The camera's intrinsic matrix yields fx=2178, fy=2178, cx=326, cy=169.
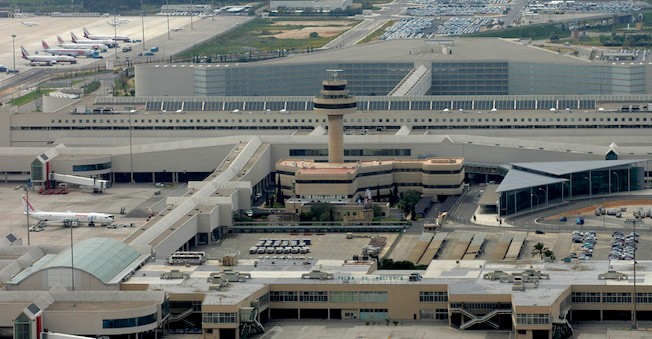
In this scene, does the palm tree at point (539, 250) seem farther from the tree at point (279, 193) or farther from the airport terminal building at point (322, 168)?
the tree at point (279, 193)

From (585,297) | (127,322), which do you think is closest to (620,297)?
(585,297)

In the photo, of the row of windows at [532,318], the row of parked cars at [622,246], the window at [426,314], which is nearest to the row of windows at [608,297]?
the row of windows at [532,318]

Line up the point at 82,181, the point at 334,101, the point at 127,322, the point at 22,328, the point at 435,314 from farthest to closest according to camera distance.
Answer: the point at 82,181, the point at 334,101, the point at 435,314, the point at 127,322, the point at 22,328

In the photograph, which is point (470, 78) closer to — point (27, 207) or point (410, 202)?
point (410, 202)

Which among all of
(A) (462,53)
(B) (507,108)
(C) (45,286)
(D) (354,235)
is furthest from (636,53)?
(C) (45,286)

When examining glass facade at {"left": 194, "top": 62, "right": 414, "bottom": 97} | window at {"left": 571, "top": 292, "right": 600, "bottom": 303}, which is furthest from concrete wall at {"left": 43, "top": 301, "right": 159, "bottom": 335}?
glass facade at {"left": 194, "top": 62, "right": 414, "bottom": 97}

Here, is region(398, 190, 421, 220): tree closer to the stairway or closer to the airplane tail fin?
the airplane tail fin
